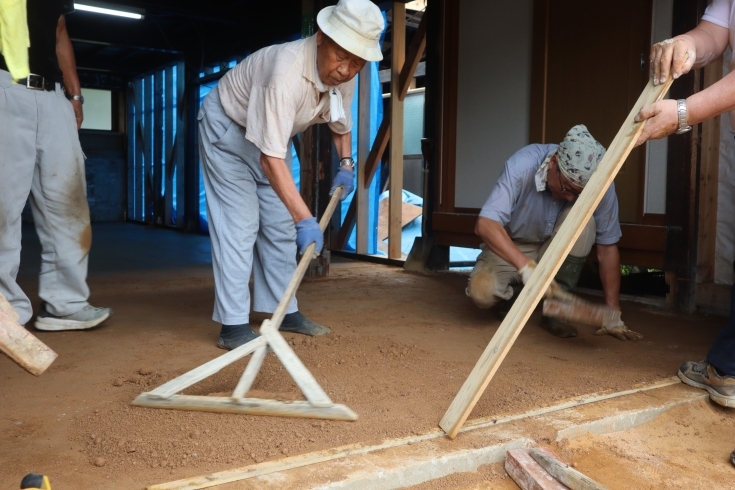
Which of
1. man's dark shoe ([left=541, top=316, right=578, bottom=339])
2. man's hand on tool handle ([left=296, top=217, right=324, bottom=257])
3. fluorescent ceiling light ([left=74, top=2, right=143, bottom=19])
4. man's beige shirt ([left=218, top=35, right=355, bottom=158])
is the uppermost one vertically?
fluorescent ceiling light ([left=74, top=2, right=143, bottom=19])

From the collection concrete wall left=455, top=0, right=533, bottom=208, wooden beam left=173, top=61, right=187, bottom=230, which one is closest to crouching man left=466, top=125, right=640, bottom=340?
concrete wall left=455, top=0, right=533, bottom=208

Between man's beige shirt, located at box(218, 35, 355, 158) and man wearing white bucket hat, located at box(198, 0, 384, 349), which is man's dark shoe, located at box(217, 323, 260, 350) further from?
man's beige shirt, located at box(218, 35, 355, 158)

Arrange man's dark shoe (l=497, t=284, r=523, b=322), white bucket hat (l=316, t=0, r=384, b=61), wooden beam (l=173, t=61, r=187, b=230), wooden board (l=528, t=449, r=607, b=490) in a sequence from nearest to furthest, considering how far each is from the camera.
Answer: wooden board (l=528, t=449, r=607, b=490) < white bucket hat (l=316, t=0, r=384, b=61) < man's dark shoe (l=497, t=284, r=523, b=322) < wooden beam (l=173, t=61, r=187, b=230)

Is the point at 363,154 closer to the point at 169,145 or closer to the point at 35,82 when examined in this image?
the point at 35,82

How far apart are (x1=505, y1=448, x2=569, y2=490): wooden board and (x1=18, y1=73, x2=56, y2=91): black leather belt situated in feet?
7.68

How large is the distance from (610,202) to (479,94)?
2.02 m

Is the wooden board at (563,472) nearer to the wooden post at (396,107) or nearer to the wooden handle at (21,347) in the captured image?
the wooden handle at (21,347)

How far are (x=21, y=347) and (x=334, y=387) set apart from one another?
1.13 metres

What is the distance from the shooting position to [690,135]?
3.31 m

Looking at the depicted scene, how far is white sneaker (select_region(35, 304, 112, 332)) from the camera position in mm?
2812

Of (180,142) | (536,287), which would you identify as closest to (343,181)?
(536,287)

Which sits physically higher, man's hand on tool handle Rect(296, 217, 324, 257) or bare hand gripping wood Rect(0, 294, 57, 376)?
man's hand on tool handle Rect(296, 217, 324, 257)

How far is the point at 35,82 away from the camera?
2.62 metres

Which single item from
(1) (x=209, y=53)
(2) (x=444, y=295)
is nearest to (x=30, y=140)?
(2) (x=444, y=295)
